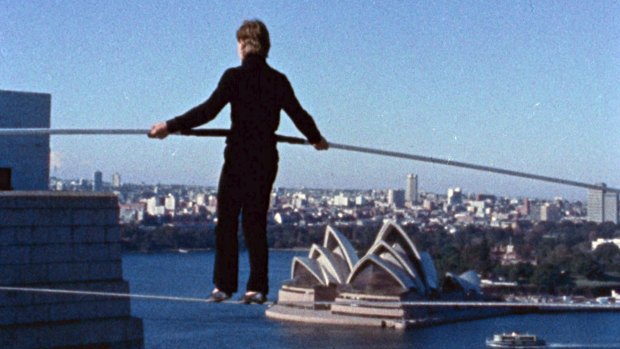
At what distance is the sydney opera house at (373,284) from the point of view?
70.3 ft

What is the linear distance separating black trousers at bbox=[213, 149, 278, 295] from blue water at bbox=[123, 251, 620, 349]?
46.3 feet

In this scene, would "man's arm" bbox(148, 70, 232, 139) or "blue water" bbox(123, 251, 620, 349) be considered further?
"blue water" bbox(123, 251, 620, 349)

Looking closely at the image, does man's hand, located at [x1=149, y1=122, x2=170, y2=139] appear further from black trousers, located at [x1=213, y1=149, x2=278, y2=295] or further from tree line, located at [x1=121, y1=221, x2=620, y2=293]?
tree line, located at [x1=121, y1=221, x2=620, y2=293]

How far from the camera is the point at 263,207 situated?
1998 mm

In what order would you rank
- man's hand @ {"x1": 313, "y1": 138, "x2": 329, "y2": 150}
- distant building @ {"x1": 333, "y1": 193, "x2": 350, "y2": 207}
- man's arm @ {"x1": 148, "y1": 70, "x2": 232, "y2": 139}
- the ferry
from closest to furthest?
man's arm @ {"x1": 148, "y1": 70, "x2": 232, "y2": 139} < man's hand @ {"x1": 313, "y1": 138, "x2": 329, "y2": 150} < distant building @ {"x1": 333, "y1": 193, "x2": 350, "y2": 207} < the ferry

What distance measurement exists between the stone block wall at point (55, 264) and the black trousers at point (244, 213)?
455cm

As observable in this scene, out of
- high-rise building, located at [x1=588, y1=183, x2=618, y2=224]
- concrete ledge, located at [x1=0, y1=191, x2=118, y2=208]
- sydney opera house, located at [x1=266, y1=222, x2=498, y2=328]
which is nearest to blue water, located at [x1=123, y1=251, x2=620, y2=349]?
sydney opera house, located at [x1=266, y1=222, x2=498, y2=328]

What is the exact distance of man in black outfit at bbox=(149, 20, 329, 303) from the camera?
6.34ft

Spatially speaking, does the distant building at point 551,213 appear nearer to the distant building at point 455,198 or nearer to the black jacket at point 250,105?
the distant building at point 455,198

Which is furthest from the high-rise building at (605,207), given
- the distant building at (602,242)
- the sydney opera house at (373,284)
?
the sydney opera house at (373,284)

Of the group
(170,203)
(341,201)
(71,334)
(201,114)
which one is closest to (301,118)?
(201,114)

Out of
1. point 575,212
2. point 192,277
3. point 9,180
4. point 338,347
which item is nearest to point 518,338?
point 338,347

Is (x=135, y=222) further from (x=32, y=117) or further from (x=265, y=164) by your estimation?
(x=265, y=164)

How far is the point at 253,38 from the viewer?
1.93 meters
